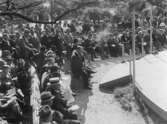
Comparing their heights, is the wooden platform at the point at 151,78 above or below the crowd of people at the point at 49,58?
below

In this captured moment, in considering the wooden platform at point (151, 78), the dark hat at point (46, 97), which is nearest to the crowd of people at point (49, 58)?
the dark hat at point (46, 97)

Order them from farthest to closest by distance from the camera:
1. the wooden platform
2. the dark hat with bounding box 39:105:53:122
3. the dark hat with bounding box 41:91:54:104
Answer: the wooden platform → the dark hat with bounding box 41:91:54:104 → the dark hat with bounding box 39:105:53:122

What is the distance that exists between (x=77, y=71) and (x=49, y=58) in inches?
76.4

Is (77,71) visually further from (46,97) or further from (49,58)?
(46,97)

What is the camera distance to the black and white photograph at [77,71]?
4.98 metres

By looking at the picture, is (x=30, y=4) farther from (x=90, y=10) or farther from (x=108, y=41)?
(x=108, y=41)

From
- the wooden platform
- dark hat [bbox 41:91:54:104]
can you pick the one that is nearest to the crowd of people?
dark hat [bbox 41:91:54:104]

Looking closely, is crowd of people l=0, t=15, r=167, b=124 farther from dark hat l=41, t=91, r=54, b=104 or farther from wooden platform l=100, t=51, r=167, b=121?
wooden platform l=100, t=51, r=167, b=121

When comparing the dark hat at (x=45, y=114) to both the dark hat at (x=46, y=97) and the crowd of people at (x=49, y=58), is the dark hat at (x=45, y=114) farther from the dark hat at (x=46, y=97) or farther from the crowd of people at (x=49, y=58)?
the dark hat at (x=46, y=97)

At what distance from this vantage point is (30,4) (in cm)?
459

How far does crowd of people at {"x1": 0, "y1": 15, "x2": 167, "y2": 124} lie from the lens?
658 cm

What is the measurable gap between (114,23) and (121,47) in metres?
2.31

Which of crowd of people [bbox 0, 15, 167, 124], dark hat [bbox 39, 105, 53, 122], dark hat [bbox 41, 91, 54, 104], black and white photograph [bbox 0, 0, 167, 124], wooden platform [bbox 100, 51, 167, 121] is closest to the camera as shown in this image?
black and white photograph [bbox 0, 0, 167, 124]

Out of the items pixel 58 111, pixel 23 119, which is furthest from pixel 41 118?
pixel 23 119
